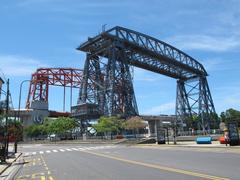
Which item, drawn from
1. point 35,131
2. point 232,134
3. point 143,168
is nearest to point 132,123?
point 232,134

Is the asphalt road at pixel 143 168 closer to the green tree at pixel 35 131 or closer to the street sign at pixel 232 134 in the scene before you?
the street sign at pixel 232 134

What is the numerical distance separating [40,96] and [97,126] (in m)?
75.3

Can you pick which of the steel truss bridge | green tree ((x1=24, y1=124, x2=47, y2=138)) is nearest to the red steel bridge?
the steel truss bridge

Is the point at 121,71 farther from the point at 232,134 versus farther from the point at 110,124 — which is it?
the point at 232,134

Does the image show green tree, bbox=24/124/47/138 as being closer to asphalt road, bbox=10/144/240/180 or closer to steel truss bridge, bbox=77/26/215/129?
steel truss bridge, bbox=77/26/215/129

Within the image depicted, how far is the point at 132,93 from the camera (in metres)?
89.8

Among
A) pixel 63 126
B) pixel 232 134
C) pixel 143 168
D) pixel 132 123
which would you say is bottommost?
pixel 143 168

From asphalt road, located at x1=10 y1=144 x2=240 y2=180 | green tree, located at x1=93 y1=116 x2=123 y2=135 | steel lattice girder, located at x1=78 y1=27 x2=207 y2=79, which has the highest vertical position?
steel lattice girder, located at x1=78 y1=27 x2=207 y2=79

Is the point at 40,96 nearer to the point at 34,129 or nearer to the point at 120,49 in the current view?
the point at 34,129

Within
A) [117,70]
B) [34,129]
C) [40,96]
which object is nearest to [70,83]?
[40,96]

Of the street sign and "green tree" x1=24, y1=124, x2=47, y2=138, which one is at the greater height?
"green tree" x1=24, y1=124, x2=47, y2=138

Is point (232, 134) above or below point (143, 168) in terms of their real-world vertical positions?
above

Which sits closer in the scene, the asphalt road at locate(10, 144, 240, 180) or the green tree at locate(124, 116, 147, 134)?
the asphalt road at locate(10, 144, 240, 180)

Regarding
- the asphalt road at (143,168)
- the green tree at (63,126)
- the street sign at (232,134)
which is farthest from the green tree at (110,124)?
the asphalt road at (143,168)
